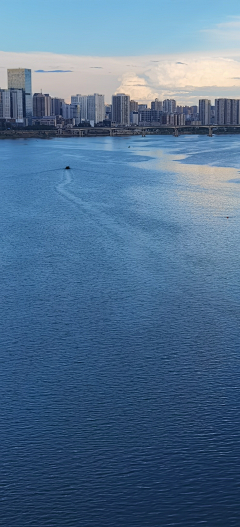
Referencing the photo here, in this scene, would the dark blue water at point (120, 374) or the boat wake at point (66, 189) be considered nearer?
the dark blue water at point (120, 374)

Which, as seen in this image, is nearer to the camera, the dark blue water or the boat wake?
the dark blue water

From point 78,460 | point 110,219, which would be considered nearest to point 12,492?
point 78,460

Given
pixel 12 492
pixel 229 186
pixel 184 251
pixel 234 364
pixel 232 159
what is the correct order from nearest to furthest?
1. pixel 12 492
2. pixel 234 364
3. pixel 184 251
4. pixel 229 186
5. pixel 232 159

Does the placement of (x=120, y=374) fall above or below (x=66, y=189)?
below

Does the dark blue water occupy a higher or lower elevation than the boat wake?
lower

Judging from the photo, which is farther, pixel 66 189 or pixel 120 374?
pixel 66 189

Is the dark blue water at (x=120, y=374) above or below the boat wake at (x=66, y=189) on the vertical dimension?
below

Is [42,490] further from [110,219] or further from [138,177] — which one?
[138,177]

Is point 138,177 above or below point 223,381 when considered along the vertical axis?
above
